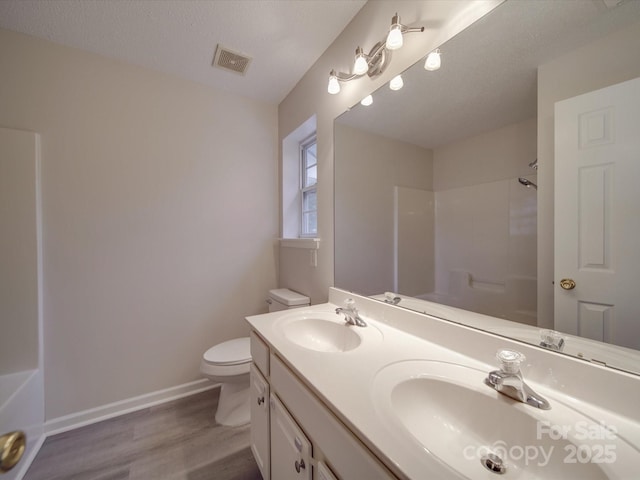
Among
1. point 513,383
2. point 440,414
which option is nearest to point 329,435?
point 440,414

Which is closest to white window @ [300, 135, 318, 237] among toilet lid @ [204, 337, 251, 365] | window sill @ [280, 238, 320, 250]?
window sill @ [280, 238, 320, 250]

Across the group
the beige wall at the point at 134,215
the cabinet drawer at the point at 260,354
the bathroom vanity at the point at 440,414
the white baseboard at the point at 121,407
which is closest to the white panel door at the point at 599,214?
the bathroom vanity at the point at 440,414

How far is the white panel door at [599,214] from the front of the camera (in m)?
0.56

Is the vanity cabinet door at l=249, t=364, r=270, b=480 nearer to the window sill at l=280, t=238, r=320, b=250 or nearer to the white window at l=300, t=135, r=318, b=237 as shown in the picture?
the window sill at l=280, t=238, r=320, b=250

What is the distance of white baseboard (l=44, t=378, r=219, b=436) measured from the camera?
4.93 feet

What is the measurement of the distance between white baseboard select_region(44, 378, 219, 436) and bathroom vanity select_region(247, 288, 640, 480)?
1.26 m

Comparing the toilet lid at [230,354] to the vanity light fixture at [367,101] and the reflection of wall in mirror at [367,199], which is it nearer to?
the reflection of wall in mirror at [367,199]

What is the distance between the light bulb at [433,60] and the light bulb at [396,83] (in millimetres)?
150

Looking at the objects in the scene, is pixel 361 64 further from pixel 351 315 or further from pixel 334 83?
pixel 351 315

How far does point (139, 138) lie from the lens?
172 cm

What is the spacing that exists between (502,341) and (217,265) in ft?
6.25

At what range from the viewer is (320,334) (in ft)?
3.98

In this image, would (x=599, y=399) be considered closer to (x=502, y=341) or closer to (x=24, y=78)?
(x=502, y=341)

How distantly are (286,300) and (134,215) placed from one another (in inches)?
49.4
